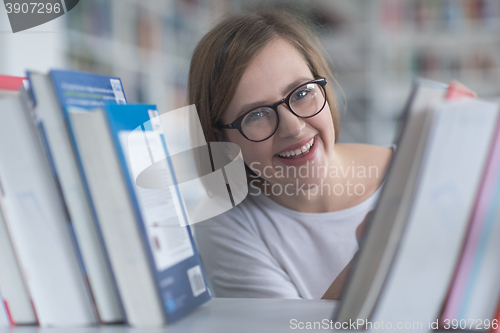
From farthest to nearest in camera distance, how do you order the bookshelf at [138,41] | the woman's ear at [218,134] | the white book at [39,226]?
the bookshelf at [138,41] < the woman's ear at [218,134] < the white book at [39,226]

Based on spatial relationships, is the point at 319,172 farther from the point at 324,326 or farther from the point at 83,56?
the point at 83,56

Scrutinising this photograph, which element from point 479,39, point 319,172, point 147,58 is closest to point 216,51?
point 319,172

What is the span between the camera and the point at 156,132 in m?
0.53

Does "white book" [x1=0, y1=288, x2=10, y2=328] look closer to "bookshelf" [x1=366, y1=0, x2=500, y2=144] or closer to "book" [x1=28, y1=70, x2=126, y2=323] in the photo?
"book" [x1=28, y1=70, x2=126, y2=323]

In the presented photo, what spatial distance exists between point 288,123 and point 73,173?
0.61 meters

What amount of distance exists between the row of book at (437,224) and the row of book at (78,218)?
0.70ft

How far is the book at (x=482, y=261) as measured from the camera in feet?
1.20

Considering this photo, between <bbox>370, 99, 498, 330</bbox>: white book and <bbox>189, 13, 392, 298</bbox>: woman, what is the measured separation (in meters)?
0.62

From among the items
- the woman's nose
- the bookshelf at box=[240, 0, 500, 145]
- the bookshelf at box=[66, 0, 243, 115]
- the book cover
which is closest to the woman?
the woman's nose

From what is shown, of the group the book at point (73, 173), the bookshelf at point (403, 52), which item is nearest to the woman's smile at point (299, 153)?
the book at point (73, 173)

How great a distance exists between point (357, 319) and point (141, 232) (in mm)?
233

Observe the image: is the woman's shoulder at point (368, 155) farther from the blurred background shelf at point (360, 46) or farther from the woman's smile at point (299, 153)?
the blurred background shelf at point (360, 46)

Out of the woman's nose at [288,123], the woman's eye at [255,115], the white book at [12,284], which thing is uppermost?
the woman's eye at [255,115]

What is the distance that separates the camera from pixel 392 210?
37 centimetres
